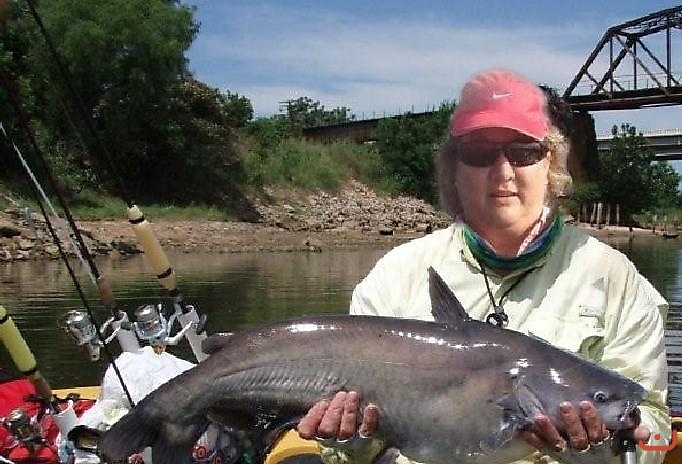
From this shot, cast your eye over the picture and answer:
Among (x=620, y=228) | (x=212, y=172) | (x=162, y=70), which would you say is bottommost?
(x=620, y=228)

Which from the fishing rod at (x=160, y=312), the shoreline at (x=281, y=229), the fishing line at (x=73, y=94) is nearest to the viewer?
the fishing rod at (x=160, y=312)

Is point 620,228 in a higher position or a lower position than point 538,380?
lower

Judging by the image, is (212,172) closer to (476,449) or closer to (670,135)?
(476,449)

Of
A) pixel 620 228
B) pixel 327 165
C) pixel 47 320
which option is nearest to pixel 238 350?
pixel 47 320

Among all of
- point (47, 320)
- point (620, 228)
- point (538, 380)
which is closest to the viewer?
point (538, 380)

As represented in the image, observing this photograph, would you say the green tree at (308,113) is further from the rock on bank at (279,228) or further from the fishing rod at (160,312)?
the fishing rod at (160,312)

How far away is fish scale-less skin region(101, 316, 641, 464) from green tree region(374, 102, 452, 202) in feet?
163

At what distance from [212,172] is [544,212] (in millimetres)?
40563

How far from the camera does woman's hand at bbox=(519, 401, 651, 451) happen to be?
2.65m

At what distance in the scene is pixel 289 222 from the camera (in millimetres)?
42469

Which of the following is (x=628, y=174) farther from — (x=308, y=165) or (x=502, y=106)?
(x=502, y=106)

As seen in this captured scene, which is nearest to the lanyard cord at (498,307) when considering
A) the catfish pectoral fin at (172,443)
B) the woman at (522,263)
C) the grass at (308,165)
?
the woman at (522,263)

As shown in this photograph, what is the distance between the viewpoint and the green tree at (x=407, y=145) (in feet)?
178

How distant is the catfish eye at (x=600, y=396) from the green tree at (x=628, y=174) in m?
61.3
